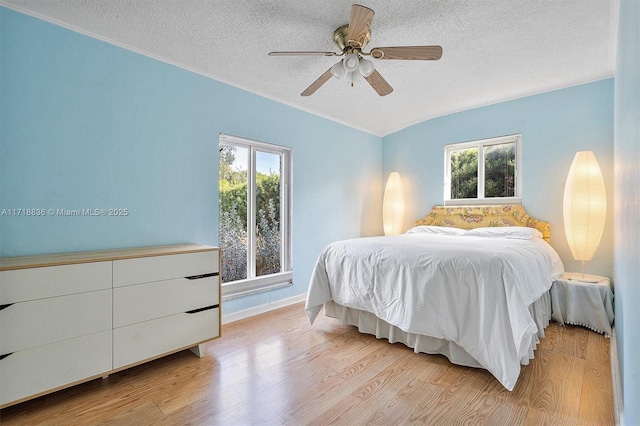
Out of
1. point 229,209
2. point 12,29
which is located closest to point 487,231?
point 229,209

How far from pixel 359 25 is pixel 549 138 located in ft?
9.50

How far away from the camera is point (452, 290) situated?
2051 mm

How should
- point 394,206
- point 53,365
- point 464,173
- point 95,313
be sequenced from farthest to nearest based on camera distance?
point 394,206, point 464,173, point 95,313, point 53,365

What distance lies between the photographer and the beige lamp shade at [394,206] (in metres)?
4.46

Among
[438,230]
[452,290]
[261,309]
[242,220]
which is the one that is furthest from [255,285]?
[438,230]

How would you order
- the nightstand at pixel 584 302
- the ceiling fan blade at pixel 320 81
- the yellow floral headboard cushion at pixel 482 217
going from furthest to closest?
the yellow floral headboard cushion at pixel 482 217 → the nightstand at pixel 584 302 → the ceiling fan blade at pixel 320 81

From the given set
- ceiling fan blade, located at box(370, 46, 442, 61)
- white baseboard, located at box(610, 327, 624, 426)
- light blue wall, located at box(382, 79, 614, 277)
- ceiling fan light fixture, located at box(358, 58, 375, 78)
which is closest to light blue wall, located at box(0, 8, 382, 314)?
ceiling fan light fixture, located at box(358, 58, 375, 78)

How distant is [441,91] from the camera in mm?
3410

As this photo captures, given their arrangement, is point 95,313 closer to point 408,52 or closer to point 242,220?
point 242,220

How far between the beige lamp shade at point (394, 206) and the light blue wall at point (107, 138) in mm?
1861

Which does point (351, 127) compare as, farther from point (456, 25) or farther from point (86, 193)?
point (86, 193)

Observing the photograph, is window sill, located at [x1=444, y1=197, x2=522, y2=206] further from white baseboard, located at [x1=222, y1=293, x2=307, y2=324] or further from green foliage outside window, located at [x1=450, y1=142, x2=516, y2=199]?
white baseboard, located at [x1=222, y1=293, x2=307, y2=324]

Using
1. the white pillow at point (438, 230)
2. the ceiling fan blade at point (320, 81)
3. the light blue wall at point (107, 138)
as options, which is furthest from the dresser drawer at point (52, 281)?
the white pillow at point (438, 230)

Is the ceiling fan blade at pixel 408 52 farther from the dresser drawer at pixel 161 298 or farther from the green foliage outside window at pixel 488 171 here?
the green foliage outside window at pixel 488 171
